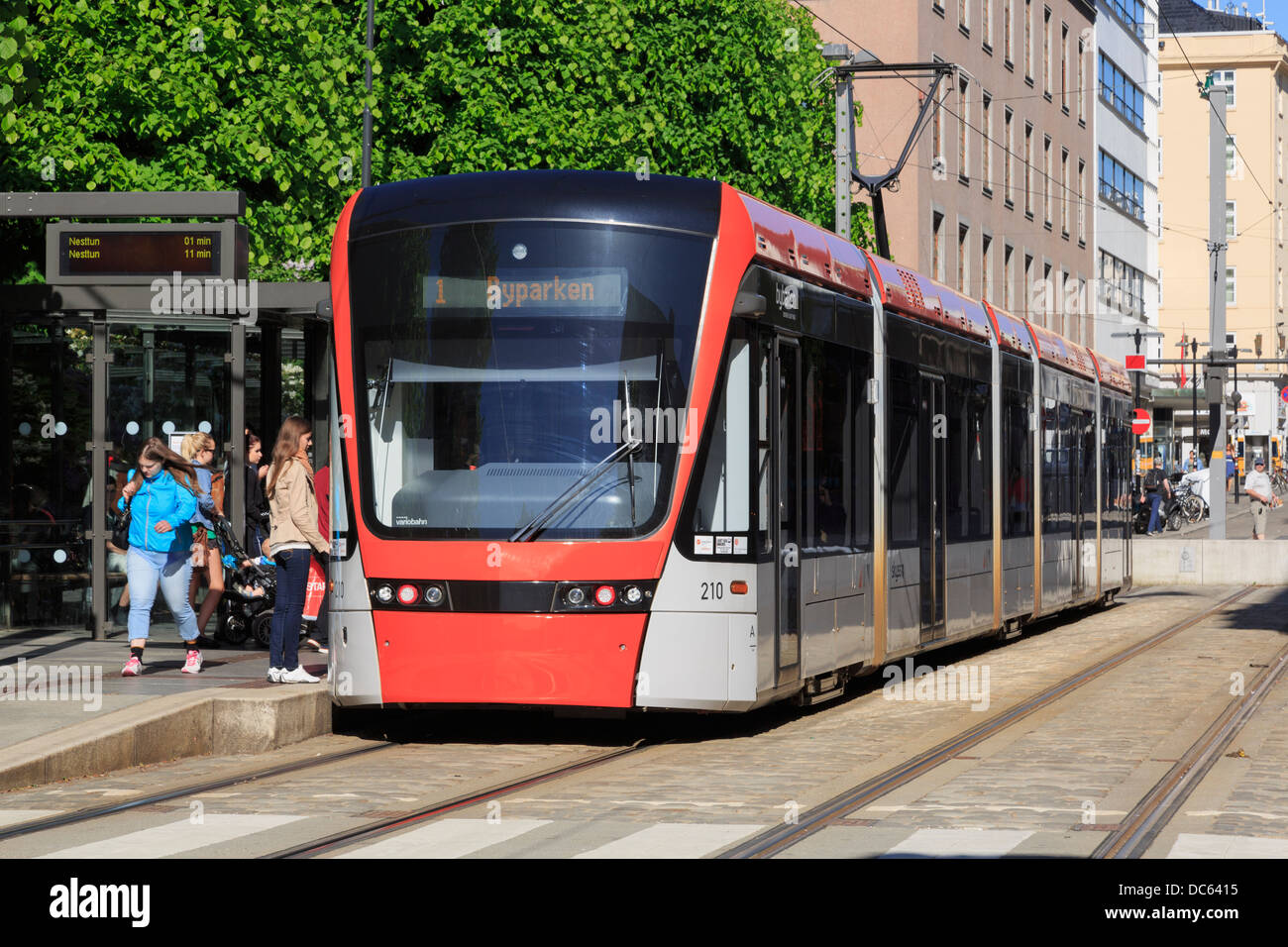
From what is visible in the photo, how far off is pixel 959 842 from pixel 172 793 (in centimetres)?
370

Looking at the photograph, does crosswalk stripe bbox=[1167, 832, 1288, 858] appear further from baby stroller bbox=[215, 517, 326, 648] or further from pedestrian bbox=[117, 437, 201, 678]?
baby stroller bbox=[215, 517, 326, 648]

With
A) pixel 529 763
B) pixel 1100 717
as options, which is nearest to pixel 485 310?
pixel 529 763

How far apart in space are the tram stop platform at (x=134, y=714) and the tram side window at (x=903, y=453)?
4.21 meters

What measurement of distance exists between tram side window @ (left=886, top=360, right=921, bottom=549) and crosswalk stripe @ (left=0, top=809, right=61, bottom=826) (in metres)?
7.12

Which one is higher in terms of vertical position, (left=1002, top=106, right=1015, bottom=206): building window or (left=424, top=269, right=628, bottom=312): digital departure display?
(left=1002, top=106, right=1015, bottom=206): building window

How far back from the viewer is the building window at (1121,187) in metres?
65.9

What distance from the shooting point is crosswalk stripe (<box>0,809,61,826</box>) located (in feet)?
27.3

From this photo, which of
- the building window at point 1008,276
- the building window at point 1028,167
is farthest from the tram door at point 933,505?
the building window at point 1028,167

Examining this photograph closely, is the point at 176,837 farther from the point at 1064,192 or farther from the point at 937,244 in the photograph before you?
the point at 1064,192

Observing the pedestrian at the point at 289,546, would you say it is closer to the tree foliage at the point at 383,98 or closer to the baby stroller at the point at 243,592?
the baby stroller at the point at 243,592

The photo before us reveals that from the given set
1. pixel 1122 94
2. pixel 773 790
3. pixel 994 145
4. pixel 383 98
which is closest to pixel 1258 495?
pixel 994 145

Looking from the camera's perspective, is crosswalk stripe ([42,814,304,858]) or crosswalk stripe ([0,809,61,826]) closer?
crosswalk stripe ([42,814,304,858])

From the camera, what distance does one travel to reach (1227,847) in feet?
25.0

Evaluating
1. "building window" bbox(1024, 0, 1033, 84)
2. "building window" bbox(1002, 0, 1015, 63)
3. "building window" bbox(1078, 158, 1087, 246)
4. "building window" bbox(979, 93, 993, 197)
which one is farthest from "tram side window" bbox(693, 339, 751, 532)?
"building window" bbox(1078, 158, 1087, 246)
